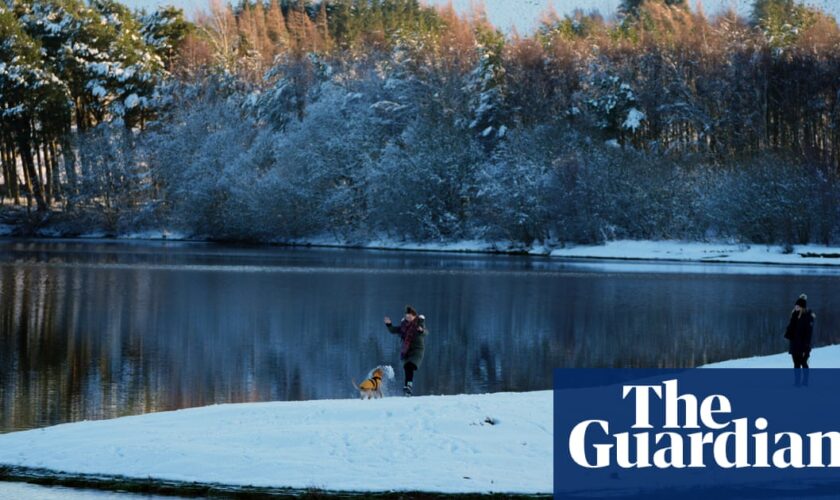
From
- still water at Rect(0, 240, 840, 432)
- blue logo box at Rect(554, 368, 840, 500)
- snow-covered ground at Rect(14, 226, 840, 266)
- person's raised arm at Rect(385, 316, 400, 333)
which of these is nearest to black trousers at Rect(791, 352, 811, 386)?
blue logo box at Rect(554, 368, 840, 500)

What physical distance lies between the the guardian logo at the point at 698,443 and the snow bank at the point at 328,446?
0.55 meters

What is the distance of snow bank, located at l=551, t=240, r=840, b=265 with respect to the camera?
61219 mm

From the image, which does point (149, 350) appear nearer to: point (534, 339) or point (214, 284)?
point (534, 339)

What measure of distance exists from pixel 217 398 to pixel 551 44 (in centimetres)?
6464

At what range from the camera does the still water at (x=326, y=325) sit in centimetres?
2033

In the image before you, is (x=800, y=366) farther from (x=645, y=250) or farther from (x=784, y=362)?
(x=645, y=250)

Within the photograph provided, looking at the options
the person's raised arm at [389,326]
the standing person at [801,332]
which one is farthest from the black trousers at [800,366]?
the person's raised arm at [389,326]

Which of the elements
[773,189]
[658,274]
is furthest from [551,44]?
[658,274]

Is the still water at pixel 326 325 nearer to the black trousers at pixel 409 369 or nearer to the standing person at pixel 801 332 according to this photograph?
the black trousers at pixel 409 369

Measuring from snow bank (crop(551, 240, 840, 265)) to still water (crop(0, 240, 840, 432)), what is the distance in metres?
8.05

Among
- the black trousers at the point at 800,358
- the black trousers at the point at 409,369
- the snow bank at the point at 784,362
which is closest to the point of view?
the black trousers at the point at 800,358

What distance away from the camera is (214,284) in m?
41.5

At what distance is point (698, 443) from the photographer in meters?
12.3

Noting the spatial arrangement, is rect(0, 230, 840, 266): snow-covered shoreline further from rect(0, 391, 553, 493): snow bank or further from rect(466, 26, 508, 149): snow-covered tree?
rect(0, 391, 553, 493): snow bank
